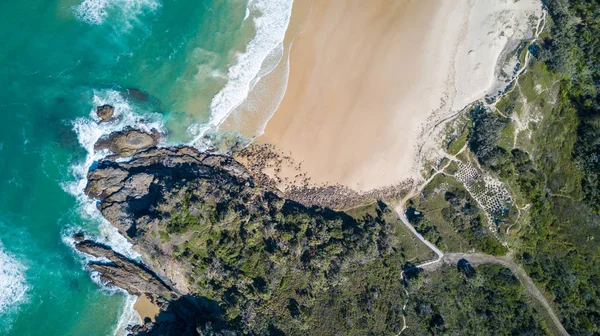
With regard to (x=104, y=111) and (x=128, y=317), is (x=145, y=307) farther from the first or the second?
(x=104, y=111)

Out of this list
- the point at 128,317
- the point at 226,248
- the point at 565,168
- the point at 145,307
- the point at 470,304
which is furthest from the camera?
the point at 145,307

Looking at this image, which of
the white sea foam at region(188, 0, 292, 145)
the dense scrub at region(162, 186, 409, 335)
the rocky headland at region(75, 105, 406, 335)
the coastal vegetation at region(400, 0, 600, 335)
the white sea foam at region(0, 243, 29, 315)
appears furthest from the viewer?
the white sea foam at region(188, 0, 292, 145)

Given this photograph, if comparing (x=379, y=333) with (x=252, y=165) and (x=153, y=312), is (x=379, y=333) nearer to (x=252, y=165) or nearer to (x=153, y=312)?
(x=252, y=165)

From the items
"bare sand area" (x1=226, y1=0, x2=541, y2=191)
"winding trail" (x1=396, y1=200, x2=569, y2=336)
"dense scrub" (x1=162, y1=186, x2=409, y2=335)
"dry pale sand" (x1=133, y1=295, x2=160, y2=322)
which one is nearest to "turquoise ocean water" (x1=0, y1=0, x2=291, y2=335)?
"dry pale sand" (x1=133, y1=295, x2=160, y2=322)

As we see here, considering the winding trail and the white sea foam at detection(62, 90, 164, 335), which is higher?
the white sea foam at detection(62, 90, 164, 335)

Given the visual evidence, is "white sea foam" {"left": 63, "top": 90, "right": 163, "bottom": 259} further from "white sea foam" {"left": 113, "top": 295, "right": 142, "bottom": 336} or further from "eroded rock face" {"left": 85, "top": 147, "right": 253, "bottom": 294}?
"white sea foam" {"left": 113, "top": 295, "right": 142, "bottom": 336}

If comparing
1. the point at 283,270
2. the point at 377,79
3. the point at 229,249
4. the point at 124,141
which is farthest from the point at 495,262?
the point at 124,141
